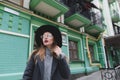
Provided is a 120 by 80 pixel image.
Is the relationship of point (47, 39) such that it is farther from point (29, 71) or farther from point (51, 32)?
point (29, 71)

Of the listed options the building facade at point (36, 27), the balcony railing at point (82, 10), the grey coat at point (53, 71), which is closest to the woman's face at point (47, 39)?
the grey coat at point (53, 71)

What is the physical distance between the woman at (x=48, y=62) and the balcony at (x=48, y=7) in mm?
4022

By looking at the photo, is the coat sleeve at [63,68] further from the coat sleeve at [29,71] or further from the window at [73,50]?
the window at [73,50]

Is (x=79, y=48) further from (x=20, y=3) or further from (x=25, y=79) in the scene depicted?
(x=25, y=79)

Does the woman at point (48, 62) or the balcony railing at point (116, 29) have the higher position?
the balcony railing at point (116, 29)

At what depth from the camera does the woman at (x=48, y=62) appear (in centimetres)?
148

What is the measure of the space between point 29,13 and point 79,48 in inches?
169

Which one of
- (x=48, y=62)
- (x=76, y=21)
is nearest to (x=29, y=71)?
(x=48, y=62)

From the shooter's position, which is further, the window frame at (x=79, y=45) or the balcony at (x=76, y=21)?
the window frame at (x=79, y=45)

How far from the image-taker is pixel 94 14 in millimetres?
9570

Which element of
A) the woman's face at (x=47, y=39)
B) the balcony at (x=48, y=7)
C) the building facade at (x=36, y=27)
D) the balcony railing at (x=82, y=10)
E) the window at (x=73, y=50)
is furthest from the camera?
the balcony railing at (x=82, y=10)

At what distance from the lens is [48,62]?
155cm

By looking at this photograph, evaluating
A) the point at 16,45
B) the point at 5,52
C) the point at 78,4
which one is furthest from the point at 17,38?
the point at 78,4

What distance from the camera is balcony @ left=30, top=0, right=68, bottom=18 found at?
542 centimetres
